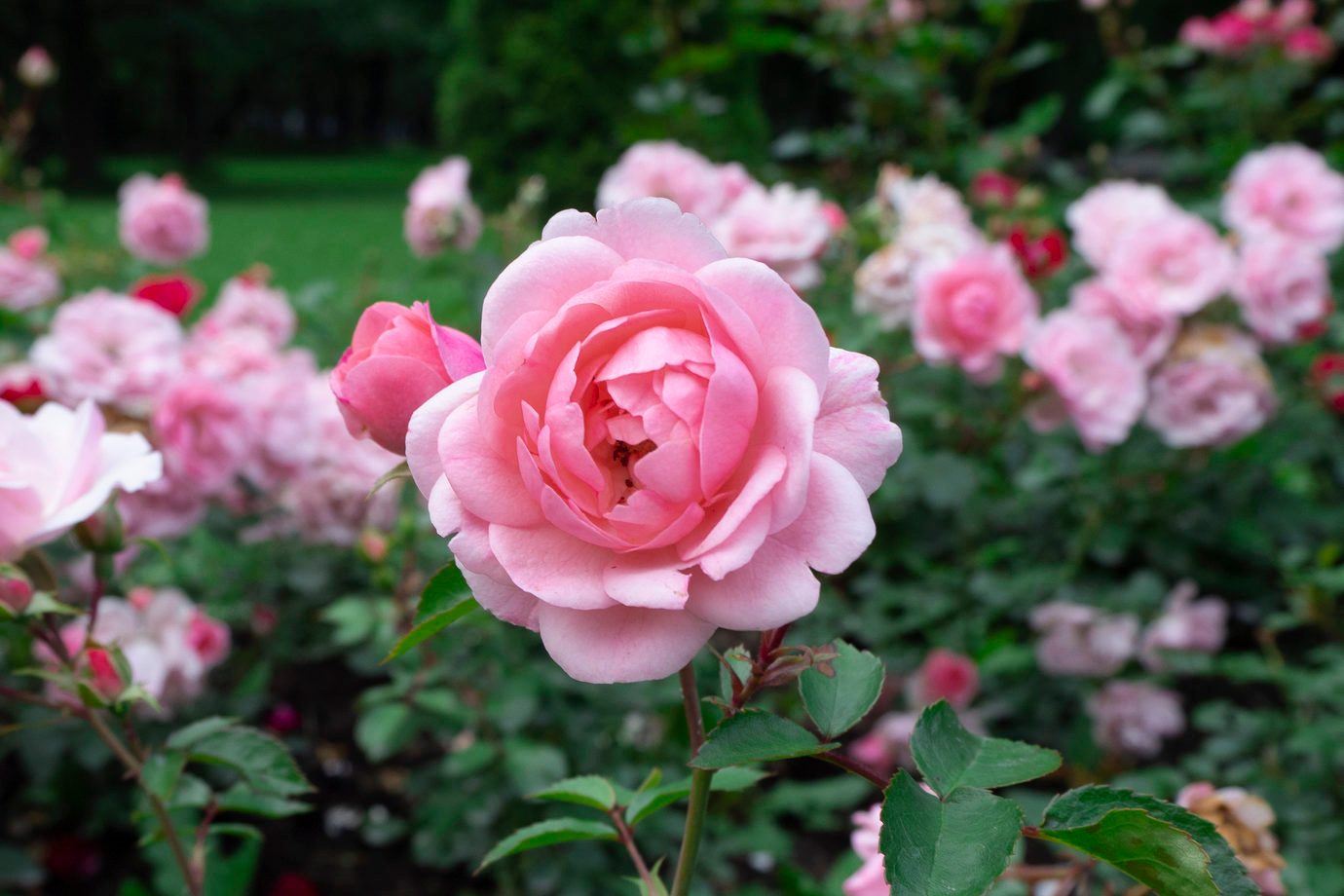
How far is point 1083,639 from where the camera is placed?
1572 mm

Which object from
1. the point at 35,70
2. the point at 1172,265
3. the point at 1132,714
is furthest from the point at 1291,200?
the point at 35,70

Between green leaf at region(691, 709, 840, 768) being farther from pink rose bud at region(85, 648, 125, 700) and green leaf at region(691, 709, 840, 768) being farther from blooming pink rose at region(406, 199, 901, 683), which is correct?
pink rose bud at region(85, 648, 125, 700)

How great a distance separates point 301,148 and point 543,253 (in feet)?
87.1

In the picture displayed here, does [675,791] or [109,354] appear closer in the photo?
[675,791]

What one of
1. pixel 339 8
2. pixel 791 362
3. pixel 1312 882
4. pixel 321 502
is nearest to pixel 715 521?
pixel 791 362

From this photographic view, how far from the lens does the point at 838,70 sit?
7.90ft

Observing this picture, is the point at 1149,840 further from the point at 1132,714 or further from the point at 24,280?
the point at 24,280

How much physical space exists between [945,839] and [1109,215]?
1.43 m

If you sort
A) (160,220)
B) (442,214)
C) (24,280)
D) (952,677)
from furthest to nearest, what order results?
(160,220) → (24,280) → (442,214) → (952,677)

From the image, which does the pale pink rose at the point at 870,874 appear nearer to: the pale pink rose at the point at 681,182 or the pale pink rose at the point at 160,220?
the pale pink rose at the point at 681,182

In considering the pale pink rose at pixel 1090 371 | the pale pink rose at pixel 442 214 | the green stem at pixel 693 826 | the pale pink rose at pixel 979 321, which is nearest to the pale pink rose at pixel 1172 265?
the pale pink rose at pixel 1090 371

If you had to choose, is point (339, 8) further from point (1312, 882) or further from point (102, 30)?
point (1312, 882)

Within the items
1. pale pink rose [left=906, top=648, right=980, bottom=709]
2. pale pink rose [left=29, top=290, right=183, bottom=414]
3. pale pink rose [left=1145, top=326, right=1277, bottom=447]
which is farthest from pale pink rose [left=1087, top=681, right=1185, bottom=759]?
pale pink rose [left=29, top=290, right=183, bottom=414]

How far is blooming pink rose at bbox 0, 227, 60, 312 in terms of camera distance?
1.84 m
